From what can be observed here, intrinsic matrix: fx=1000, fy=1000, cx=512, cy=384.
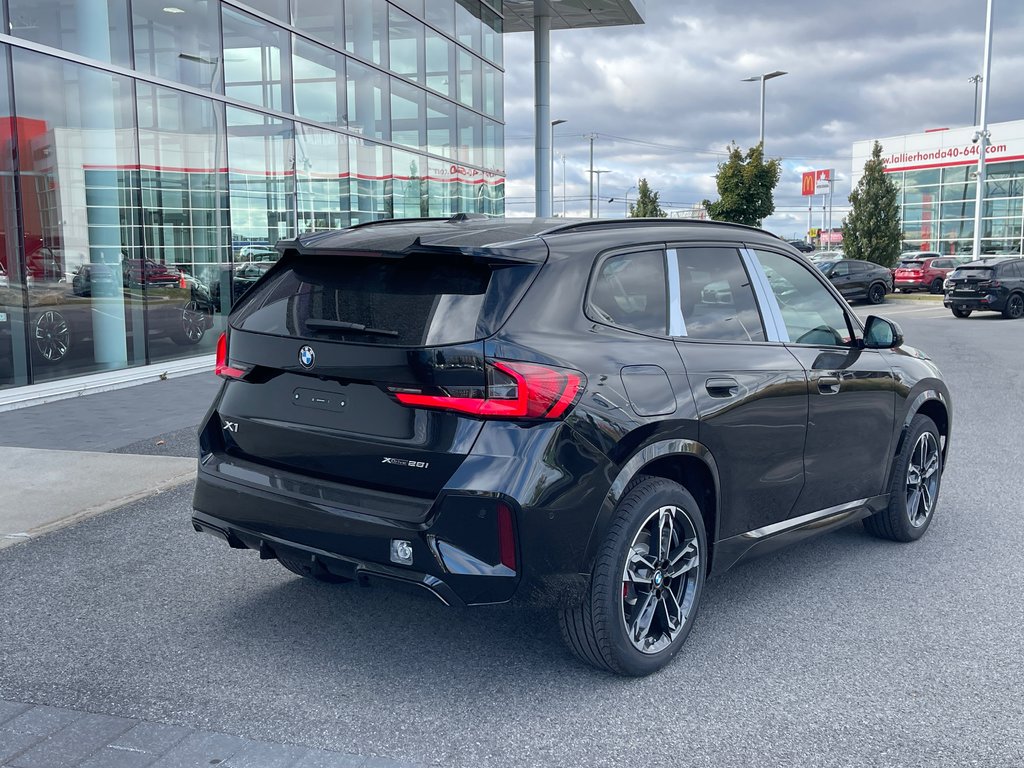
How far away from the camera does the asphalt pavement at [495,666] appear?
3287 mm

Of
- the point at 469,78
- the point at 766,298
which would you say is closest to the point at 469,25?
Answer: the point at 469,78

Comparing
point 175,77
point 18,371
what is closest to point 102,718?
point 18,371

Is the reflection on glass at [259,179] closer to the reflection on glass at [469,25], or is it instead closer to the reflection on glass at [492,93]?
the reflection on glass at [469,25]

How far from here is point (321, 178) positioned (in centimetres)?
1786

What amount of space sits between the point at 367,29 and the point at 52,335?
1004cm

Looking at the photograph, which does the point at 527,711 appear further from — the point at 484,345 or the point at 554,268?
the point at 554,268

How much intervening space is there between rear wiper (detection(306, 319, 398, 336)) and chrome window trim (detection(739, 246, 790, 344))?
6.12 ft

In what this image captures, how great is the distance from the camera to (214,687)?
370cm

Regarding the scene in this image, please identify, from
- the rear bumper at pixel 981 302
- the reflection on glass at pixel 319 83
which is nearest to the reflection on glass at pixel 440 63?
the reflection on glass at pixel 319 83

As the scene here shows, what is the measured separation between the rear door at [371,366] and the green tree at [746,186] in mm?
32563

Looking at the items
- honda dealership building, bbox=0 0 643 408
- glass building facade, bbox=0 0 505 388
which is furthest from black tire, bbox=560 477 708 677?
glass building facade, bbox=0 0 505 388

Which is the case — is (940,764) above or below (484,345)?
below

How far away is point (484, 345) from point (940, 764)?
1.98m

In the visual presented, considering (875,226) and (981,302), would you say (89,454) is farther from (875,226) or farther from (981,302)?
(875,226)
